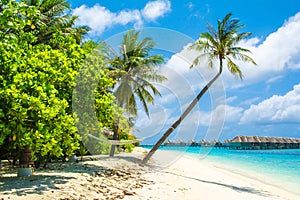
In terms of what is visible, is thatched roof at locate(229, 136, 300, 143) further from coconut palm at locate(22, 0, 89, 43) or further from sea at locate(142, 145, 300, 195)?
coconut palm at locate(22, 0, 89, 43)

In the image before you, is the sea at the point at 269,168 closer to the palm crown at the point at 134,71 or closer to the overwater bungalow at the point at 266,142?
the palm crown at the point at 134,71

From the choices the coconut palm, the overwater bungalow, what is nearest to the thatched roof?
the overwater bungalow

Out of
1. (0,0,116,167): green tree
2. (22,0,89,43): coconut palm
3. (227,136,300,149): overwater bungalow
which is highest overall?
(22,0,89,43): coconut palm

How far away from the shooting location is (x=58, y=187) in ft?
23.8

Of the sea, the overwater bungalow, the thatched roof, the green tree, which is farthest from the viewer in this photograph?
the overwater bungalow

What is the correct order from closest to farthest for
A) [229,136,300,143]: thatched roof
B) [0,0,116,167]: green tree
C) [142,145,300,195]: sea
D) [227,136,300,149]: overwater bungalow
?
[0,0,116,167]: green tree, [142,145,300,195]: sea, [229,136,300,143]: thatched roof, [227,136,300,149]: overwater bungalow

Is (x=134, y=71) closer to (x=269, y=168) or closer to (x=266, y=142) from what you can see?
(x=269, y=168)

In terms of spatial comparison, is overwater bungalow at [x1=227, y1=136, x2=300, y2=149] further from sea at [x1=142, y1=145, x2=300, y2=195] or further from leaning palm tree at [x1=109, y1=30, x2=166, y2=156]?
leaning palm tree at [x1=109, y1=30, x2=166, y2=156]

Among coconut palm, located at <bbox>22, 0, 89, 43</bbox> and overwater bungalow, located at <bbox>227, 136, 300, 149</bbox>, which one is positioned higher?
coconut palm, located at <bbox>22, 0, 89, 43</bbox>

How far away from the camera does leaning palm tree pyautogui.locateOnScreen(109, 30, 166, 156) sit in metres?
18.1

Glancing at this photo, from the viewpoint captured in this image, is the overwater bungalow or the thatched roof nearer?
the thatched roof

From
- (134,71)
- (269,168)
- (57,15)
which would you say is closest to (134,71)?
(134,71)

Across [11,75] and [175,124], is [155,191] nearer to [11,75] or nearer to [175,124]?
[11,75]

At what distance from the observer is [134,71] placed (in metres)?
18.3
